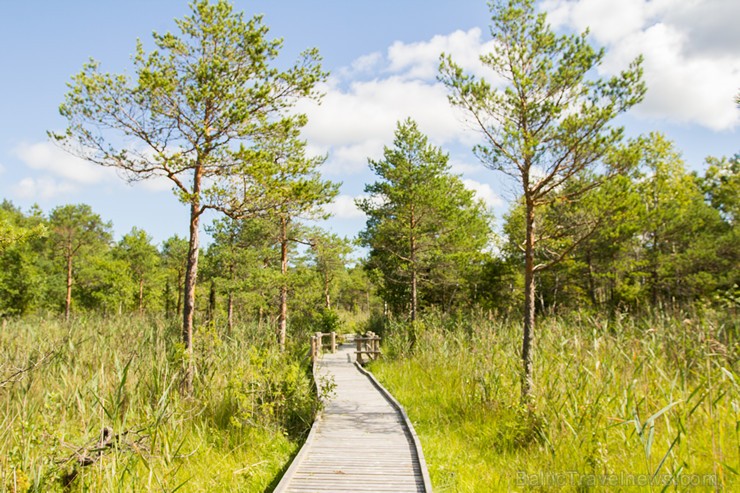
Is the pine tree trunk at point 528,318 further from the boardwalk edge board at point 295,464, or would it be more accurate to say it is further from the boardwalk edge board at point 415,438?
the boardwalk edge board at point 295,464

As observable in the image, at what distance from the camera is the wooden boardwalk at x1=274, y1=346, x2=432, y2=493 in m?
5.08

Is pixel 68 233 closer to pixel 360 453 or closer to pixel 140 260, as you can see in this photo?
pixel 140 260

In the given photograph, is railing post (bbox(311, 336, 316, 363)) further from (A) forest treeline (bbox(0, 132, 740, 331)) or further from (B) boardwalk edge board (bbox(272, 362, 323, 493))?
(B) boardwalk edge board (bbox(272, 362, 323, 493))

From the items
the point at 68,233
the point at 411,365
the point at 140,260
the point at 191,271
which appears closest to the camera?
the point at 191,271

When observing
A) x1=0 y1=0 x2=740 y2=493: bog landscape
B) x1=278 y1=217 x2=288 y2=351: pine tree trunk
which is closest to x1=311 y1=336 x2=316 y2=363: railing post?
x1=0 y1=0 x2=740 y2=493: bog landscape

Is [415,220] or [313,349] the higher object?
[415,220]

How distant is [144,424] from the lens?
5418mm

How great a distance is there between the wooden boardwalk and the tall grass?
575 mm

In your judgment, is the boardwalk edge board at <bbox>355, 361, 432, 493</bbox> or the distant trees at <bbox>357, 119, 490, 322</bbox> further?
the distant trees at <bbox>357, 119, 490, 322</bbox>

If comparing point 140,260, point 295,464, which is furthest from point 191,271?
point 140,260

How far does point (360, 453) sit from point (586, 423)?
3135 millimetres

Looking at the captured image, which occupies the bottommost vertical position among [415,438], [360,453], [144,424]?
[360,453]

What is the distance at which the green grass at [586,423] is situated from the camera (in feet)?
14.0

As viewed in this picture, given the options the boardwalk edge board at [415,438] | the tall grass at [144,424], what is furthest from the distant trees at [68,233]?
the boardwalk edge board at [415,438]
